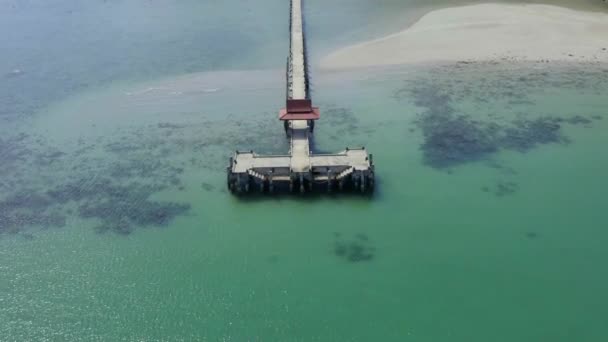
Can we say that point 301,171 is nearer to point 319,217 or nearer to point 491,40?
point 319,217

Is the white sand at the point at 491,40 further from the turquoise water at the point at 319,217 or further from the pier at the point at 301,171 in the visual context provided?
the pier at the point at 301,171

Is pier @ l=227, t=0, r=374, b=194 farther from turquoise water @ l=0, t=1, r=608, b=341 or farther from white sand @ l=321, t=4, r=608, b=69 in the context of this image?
white sand @ l=321, t=4, r=608, b=69

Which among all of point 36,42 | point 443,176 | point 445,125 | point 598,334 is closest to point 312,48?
point 445,125

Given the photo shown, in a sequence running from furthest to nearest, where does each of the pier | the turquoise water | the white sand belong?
the white sand
the pier
the turquoise water

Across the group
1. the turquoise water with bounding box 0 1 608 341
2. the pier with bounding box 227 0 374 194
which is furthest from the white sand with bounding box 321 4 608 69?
the pier with bounding box 227 0 374 194

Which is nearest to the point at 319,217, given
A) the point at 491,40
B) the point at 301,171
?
the point at 301,171

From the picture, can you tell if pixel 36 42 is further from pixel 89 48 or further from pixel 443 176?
pixel 443 176
